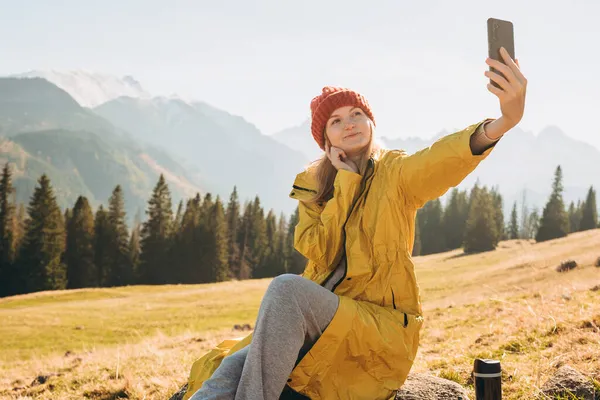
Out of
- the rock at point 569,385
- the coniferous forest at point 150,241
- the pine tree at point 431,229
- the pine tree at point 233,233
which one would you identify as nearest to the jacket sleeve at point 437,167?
the rock at point 569,385

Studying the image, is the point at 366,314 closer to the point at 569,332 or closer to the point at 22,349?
the point at 569,332

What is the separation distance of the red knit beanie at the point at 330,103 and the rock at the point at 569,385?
2.82 metres

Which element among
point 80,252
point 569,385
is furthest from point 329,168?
point 80,252

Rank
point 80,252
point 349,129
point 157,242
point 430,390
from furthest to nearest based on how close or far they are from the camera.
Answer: point 157,242 < point 80,252 < point 349,129 < point 430,390

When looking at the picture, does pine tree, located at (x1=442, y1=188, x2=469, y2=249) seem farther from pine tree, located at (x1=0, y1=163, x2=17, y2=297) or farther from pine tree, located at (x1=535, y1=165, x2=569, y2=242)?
pine tree, located at (x1=0, y1=163, x2=17, y2=297)

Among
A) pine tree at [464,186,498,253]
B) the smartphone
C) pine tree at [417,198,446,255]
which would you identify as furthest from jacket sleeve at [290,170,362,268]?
pine tree at [417,198,446,255]

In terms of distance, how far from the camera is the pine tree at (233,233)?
71188 millimetres

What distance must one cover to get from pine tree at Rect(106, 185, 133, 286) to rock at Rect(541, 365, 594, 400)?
200ft

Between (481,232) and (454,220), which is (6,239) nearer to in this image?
(481,232)

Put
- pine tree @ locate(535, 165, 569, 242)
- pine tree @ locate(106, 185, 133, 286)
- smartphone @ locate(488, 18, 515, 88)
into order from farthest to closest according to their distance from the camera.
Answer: pine tree @ locate(535, 165, 569, 242)
pine tree @ locate(106, 185, 133, 286)
smartphone @ locate(488, 18, 515, 88)

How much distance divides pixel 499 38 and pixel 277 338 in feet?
8.10

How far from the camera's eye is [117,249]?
197 ft

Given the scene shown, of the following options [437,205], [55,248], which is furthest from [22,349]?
[437,205]

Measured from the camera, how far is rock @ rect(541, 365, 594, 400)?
3855mm
